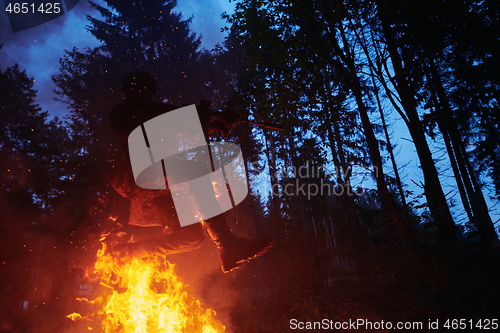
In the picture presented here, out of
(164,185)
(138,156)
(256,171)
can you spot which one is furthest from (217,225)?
(256,171)

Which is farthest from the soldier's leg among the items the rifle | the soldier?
the rifle

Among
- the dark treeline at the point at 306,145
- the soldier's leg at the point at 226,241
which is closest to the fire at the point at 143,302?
the dark treeline at the point at 306,145

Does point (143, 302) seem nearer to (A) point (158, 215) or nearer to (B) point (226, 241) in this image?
(A) point (158, 215)

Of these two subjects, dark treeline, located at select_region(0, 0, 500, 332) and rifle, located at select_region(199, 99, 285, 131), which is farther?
dark treeline, located at select_region(0, 0, 500, 332)

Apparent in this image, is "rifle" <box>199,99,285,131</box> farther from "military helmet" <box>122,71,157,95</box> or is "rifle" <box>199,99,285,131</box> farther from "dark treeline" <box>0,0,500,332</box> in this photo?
"dark treeline" <box>0,0,500,332</box>

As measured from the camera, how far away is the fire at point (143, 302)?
4324mm

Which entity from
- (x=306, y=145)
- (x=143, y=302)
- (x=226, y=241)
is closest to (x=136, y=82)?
(x=226, y=241)

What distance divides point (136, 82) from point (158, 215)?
1.60 metres

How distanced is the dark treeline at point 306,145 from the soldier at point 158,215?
0.55 m

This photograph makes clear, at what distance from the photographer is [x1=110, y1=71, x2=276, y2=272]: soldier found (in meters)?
3.14

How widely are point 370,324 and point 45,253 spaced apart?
9914 millimetres

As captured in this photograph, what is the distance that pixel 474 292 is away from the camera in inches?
167

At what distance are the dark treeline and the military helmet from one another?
104 cm

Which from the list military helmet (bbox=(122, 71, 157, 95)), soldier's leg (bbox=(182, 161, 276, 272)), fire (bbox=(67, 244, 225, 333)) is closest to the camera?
soldier's leg (bbox=(182, 161, 276, 272))
